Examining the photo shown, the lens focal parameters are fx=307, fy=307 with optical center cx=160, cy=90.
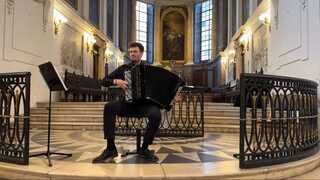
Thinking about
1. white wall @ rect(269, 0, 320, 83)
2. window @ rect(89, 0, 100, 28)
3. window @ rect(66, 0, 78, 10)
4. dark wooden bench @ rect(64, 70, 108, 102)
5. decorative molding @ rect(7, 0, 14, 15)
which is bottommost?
dark wooden bench @ rect(64, 70, 108, 102)

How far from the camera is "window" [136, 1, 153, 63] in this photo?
23.8 meters

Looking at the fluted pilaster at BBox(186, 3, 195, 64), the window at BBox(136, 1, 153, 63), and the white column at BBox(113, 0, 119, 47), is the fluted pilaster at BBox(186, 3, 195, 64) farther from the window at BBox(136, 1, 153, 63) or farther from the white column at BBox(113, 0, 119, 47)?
the white column at BBox(113, 0, 119, 47)

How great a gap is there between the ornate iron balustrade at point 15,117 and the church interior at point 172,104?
0.01 metres

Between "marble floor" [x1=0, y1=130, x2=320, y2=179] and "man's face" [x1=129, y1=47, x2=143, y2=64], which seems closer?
"marble floor" [x1=0, y1=130, x2=320, y2=179]

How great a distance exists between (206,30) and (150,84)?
20.3 metres

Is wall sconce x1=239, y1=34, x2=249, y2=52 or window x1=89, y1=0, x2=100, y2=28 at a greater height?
window x1=89, y1=0, x2=100, y2=28

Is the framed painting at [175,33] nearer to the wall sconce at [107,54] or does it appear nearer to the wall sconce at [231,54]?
the wall sconce at [107,54]

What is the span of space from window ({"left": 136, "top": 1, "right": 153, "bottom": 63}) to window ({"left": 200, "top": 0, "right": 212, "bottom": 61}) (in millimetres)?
4040

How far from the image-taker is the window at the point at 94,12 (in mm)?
15052

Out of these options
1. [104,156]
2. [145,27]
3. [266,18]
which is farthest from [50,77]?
[145,27]

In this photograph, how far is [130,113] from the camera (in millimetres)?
3820

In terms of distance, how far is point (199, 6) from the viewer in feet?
77.8

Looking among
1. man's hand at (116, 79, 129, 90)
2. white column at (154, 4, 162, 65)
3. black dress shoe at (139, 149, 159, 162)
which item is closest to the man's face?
man's hand at (116, 79, 129, 90)

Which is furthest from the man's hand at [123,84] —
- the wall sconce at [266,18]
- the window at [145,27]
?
the window at [145,27]
